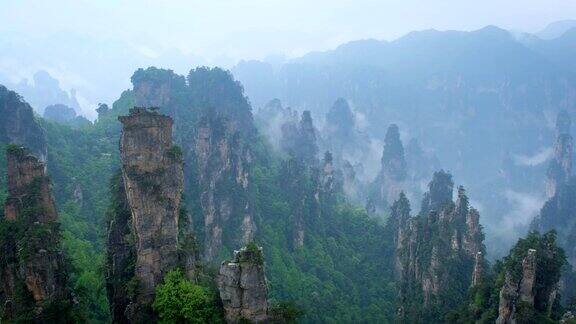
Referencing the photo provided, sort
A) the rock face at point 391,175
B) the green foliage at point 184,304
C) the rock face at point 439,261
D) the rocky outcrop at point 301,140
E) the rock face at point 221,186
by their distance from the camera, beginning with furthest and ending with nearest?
1. the rock face at point 391,175
2. the rocky outcrop at point 301,140
3. the rock face at point 221,186
4. the rock face at point 439,261
5. the green foliage at point 184,304

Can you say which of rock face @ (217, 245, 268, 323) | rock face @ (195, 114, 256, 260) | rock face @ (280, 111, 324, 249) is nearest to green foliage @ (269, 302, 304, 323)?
rock face @ (217, 245, 268, 323)

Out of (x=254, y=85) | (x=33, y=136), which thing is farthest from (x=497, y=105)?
(x=33, y=136)

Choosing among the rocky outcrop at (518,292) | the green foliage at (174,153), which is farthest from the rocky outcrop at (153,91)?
the rocky outcrop at (518,292)

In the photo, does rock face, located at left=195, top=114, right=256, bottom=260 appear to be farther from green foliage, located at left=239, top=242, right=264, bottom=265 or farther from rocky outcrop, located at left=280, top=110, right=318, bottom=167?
rocky outcrop, located at left=280, top=110, right=318, bottom=167

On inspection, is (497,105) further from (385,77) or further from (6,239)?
(6,239)

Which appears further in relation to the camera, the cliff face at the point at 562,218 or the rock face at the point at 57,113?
the rock face at the point at 57,113

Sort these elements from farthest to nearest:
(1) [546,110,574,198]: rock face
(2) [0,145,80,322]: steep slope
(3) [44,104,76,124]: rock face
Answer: (1) [546,110,574,198]: rock face < (3) [44,104,76,124]: rock face < (2) [0,145,80,322]: steep slope

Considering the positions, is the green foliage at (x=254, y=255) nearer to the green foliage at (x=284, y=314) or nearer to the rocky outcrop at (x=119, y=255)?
the green foliage at (x=284, y=314)
